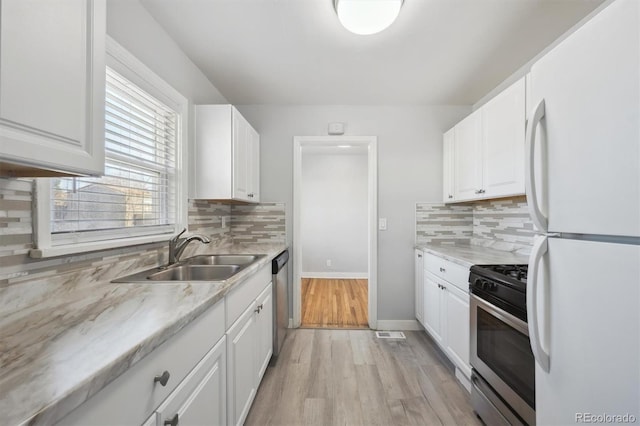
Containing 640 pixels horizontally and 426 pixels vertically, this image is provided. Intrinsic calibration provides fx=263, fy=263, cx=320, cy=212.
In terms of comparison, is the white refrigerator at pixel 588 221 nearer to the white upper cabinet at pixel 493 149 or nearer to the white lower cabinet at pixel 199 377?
the white upper cabinet at pixel 493 149

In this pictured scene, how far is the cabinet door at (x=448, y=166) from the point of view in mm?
2693

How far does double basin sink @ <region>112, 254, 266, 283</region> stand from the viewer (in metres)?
1.41

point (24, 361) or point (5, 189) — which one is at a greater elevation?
point (5, 189)

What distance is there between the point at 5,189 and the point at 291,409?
1763 millimetres

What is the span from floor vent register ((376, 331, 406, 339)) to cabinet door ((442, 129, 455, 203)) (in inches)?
58.1

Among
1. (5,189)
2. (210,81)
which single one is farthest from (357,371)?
(210,81)

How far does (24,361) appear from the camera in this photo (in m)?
0.58

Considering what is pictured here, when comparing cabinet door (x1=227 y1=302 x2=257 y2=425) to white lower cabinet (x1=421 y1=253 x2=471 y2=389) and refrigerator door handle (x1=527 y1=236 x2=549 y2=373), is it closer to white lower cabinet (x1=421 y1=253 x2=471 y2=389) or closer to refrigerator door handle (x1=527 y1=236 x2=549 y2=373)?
refrigerator door handle (x1=527 y1=236 x2=549 y2=373)

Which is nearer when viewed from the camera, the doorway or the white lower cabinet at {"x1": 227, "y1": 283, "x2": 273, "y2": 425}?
the white lower cabinet at {"x1": 227, "y1": 283, "x2": 273, "y2": 425}

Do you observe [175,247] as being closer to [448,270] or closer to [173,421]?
[173,421]

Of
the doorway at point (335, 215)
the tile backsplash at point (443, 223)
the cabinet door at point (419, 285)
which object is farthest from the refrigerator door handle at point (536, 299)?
the doorway at point (335, 215)

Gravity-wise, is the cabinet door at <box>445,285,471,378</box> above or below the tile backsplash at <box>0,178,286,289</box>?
below

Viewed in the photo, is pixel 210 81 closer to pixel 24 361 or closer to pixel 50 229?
pixel 50 229

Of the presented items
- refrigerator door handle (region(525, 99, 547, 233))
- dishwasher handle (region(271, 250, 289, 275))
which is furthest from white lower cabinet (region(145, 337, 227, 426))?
refrigerator door handle (region(525, 99, 547, 233))
